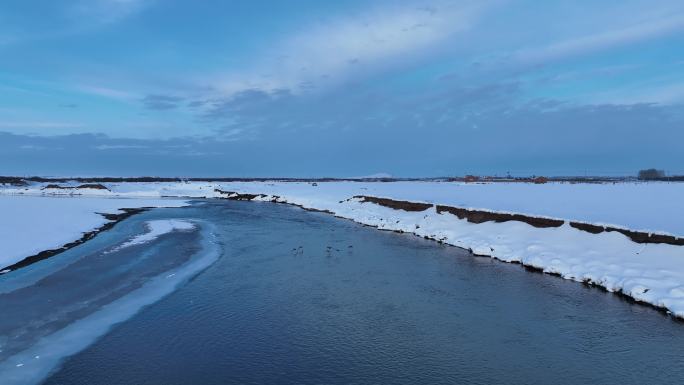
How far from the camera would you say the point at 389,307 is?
12.8 m

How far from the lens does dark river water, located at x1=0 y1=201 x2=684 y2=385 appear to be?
8.60m

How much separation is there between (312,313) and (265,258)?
27.5 ft

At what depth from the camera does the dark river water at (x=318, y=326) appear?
8.60 m

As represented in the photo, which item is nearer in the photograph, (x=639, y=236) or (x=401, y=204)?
(x=639, y=236)

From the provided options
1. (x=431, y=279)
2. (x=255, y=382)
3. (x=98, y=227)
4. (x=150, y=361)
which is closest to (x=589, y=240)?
(x=431, y=279)

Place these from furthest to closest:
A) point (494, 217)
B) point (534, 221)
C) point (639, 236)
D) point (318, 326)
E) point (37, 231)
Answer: point (494, 217)
point (37, 231)
point (534, 221)
point (639, 236)
point (318, 326)

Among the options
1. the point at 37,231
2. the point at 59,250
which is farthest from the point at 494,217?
the point at 37,231

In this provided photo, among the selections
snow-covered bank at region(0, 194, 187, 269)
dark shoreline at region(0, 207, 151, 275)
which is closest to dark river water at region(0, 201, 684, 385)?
dark shoreline at region(0, 207, 151, 275)

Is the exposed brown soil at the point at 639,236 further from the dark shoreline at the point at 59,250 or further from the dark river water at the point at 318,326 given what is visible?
the dark shoreline at the point at 59,250

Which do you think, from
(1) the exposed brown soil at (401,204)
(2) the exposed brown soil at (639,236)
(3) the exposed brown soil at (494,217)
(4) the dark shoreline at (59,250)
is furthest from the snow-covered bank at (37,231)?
(1) the exposed brown soil at (401,204)

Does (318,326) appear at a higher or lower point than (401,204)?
lower

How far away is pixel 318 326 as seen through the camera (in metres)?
11.1

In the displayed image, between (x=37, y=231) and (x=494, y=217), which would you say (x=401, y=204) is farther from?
(x=37, y=231)

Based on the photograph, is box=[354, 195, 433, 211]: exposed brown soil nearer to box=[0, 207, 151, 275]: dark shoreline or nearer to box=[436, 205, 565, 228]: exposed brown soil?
box=[436, 205, 565, 228]: exposed brown soil
